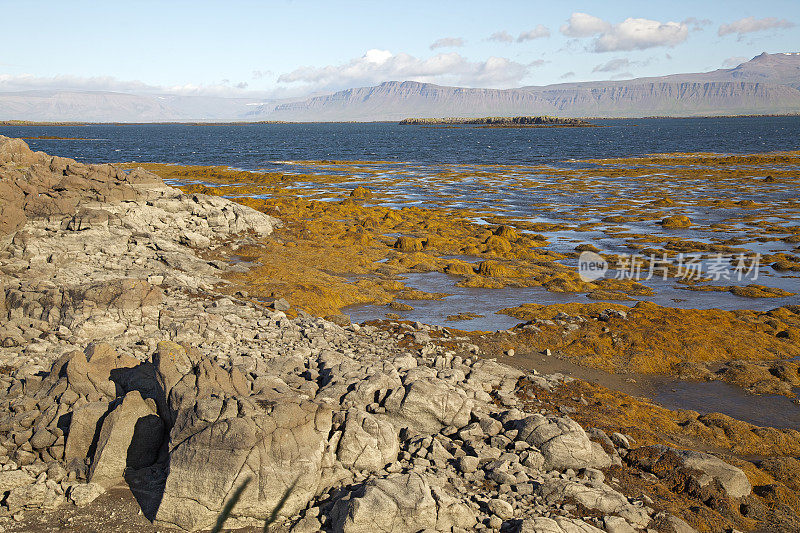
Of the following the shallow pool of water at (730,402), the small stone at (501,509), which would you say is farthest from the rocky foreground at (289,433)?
the shallow pool of water at (730,402)

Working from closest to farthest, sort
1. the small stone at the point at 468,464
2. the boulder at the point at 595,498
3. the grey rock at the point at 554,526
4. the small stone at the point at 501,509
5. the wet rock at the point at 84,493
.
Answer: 1. the grey rock at the point at 554,526
2. the small stone at the point at 501,509
3. the boulder at the point at 595,498
4. the wet rock at the point at 84,493
5. the small stone at the point at 468,464

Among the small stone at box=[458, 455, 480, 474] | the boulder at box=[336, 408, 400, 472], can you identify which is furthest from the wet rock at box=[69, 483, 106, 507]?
the small stone at box=[458, 455, 480, 474]

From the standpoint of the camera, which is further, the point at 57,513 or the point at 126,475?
the point at 126,475

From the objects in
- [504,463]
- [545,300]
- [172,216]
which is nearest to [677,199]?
[545,300]

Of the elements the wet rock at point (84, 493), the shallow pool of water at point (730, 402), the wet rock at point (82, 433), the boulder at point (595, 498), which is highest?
the wet rock at point (82, 433)

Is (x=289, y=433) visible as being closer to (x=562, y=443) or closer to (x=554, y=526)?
(x=554, y=526)

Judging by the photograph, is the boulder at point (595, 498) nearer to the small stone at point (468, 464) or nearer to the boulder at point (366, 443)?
the small stone at point (468, 464)

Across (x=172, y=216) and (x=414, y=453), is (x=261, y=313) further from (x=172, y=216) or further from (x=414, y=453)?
(x=172, y=216)

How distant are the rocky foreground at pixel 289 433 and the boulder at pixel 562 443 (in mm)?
34

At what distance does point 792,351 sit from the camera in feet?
56.3

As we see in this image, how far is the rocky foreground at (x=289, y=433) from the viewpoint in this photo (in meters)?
8.96

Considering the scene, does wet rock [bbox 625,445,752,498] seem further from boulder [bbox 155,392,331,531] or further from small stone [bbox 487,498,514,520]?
boulder [bbox 155,392,331,531]

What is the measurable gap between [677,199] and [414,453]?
45791mm

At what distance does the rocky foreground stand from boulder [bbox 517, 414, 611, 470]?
3 centimetres
